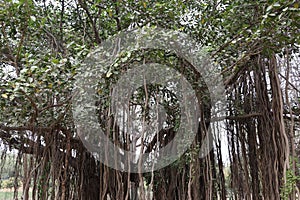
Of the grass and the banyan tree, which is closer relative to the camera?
the banyan tree

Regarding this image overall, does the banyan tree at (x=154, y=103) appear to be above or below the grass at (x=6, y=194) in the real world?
above

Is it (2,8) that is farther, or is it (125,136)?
(125,136)

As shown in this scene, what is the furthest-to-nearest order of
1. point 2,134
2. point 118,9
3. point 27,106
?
point 2,134
point 118,9
point 27,106

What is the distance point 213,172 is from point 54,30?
205 cm

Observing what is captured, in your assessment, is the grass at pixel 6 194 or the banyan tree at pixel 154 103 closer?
the banyan tree at pixel 154 103

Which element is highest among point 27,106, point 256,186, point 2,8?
point 2,8

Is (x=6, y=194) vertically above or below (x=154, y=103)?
below

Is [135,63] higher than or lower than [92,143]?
higher

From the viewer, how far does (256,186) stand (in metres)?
3.05

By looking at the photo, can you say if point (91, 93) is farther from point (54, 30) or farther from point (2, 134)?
point (2, 134)

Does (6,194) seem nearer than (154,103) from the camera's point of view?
No

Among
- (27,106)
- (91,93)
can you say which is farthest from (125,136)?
(27,106)

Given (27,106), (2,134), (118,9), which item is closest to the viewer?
(27,106)

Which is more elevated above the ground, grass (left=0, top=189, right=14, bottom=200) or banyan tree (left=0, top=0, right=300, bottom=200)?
banyan tree (left=0, top=0, right=300, bottom=200)
